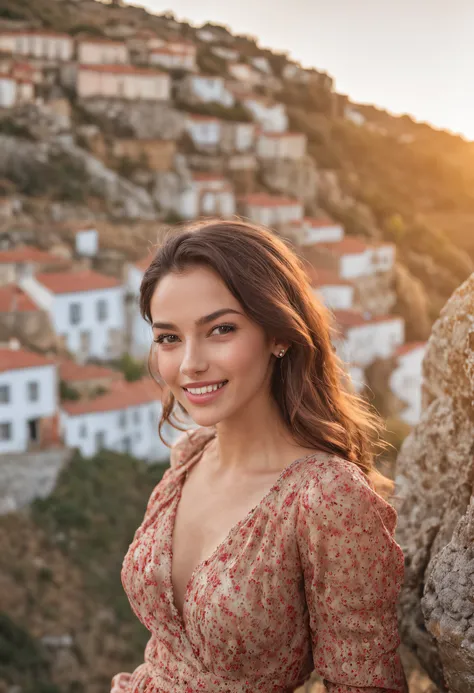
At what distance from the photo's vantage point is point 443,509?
240cm

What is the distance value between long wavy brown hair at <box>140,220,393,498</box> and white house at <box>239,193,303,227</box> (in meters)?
38.3

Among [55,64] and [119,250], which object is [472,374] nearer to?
[119,250]

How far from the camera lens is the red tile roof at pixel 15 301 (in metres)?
26.1

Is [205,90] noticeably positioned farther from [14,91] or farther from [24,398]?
[24,398]

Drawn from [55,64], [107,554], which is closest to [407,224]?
[55,64]

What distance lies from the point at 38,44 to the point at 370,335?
904 inches

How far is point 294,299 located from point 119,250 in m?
31.6

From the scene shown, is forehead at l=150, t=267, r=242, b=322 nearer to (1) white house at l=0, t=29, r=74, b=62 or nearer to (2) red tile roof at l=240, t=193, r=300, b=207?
(2) red tile roof at l=240, t=193, r=300, b=207

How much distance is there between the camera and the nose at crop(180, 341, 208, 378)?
1959mm

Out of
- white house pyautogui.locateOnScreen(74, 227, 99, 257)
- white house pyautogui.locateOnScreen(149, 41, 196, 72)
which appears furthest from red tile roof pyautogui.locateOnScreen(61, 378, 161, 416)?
white house pyautogui.locateOnScreen(149, 41, 196, 72)

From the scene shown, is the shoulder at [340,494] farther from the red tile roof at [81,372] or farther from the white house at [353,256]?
the white house at [353,256]

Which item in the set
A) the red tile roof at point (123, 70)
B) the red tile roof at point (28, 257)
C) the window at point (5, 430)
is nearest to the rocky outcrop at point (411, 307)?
the red tile roof at point (123, 70)

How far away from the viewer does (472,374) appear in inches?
83.1

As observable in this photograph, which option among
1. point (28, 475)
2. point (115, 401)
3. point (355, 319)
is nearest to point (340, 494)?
point (28, 475)
